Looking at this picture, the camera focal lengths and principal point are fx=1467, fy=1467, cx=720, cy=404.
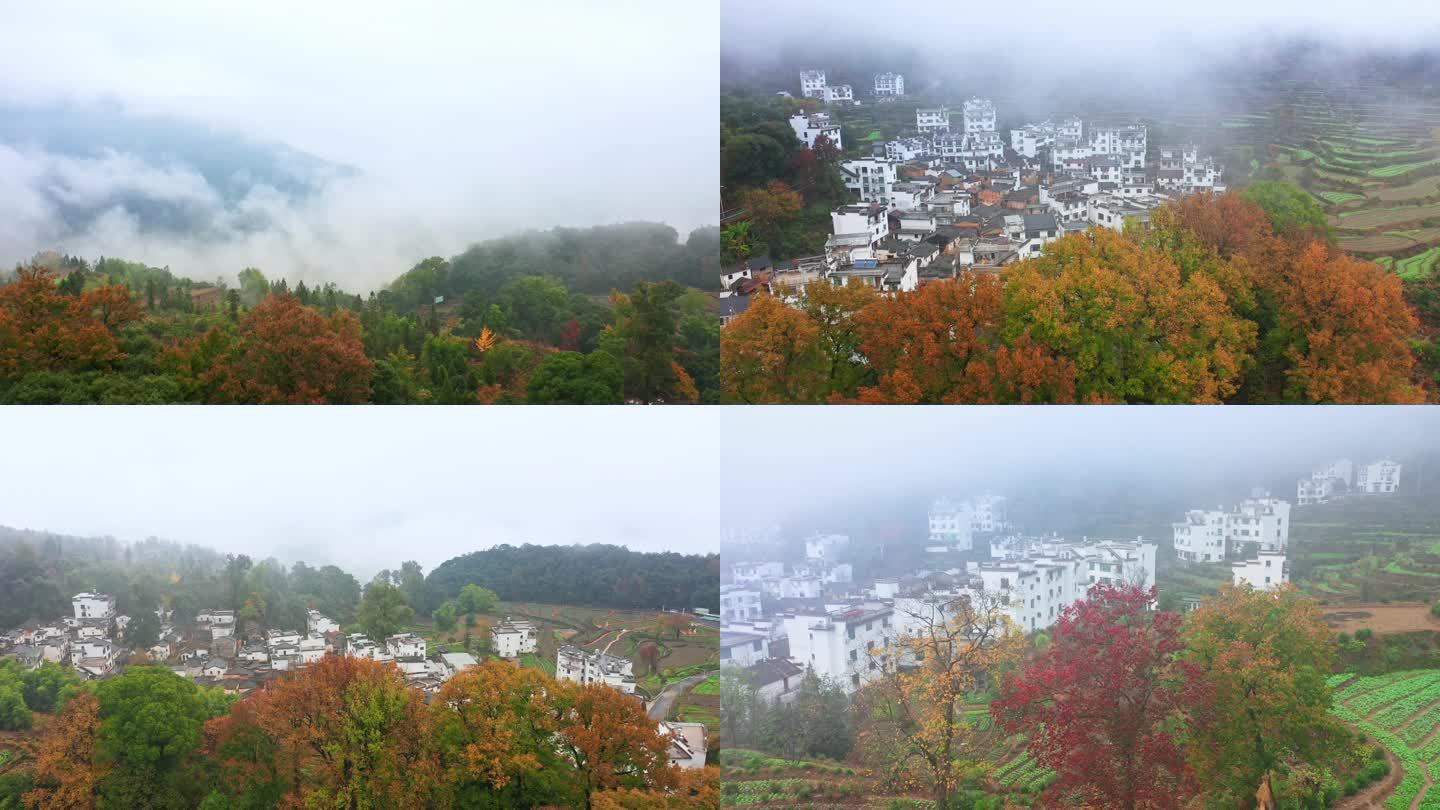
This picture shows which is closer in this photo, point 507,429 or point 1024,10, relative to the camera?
point 507,429

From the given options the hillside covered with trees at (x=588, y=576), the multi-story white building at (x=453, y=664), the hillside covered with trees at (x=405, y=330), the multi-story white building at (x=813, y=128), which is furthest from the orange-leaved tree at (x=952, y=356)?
the multi-story white building at (x=453, y=664)

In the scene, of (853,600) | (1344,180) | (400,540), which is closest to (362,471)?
(400,540)

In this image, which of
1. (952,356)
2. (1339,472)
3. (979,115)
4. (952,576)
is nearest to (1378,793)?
(1339,472)

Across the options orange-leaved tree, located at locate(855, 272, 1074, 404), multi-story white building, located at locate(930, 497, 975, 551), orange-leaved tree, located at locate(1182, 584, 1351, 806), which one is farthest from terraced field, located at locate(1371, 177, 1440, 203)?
multi-story white building, located at locate(930, 497, 975, 551)

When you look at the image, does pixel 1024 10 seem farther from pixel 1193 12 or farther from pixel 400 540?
pixel 400 540

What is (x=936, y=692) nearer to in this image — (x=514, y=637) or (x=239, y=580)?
(x=514, y=637)

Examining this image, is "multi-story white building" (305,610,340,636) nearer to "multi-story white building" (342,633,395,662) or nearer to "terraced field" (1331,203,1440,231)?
"multi-story white building" (342,633,395,662)

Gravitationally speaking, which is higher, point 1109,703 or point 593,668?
point 593,668
